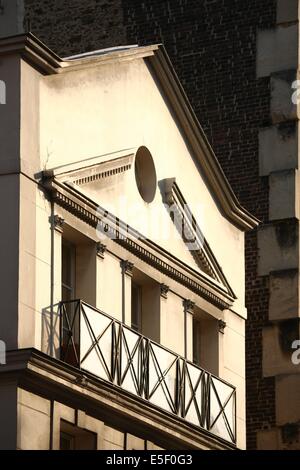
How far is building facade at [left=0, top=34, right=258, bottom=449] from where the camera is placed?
2344 cm

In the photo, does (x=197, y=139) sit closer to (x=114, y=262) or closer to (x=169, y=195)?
(x=169, y=195)

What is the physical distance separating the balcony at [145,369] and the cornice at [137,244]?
1466 millimetres

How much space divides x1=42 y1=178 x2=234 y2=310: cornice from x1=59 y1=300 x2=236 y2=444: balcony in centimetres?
147

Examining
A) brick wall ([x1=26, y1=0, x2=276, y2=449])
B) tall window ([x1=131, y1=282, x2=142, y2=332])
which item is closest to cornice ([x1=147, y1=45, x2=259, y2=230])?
brick wall ([x1=26, y1=0, x2=276, y2=449])

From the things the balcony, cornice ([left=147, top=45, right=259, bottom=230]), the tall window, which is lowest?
the balcony

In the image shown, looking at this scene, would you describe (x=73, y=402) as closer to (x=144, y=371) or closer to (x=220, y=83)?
(x=144, y=371)

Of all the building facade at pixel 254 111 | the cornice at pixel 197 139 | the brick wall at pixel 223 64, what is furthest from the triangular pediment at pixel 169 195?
the brick wall at pixel 223 64

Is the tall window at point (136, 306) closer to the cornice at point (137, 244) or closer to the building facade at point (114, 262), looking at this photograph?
the building facade at point (114, 262)

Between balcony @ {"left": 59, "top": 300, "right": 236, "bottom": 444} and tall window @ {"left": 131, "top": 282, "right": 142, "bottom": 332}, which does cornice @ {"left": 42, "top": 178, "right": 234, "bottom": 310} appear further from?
balcony @ {"left": 59, "top": 300, "right": 236, "bottom": 444}

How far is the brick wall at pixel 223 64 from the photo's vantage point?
33750 mm

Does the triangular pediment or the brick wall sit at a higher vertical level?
the brick wall
